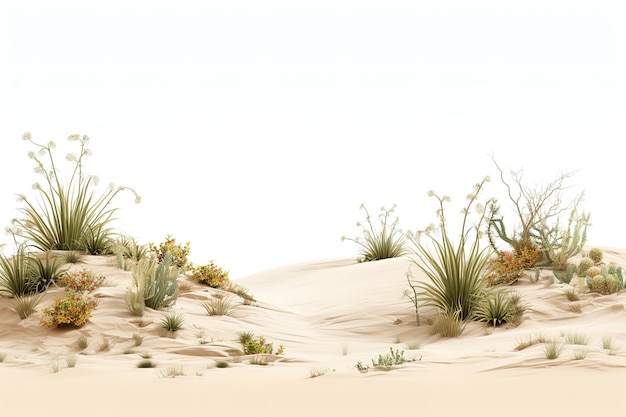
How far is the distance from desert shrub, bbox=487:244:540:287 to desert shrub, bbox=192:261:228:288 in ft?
16.3

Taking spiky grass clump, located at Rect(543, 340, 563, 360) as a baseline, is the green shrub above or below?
above

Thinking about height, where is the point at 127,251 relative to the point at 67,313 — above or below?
above

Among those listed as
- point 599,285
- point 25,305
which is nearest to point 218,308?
point 25,305

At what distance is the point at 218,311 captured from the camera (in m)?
11.2

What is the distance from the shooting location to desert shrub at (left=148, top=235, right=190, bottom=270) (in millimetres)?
13430

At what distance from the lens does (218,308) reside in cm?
1126

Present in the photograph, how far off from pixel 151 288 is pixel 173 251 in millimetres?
2827

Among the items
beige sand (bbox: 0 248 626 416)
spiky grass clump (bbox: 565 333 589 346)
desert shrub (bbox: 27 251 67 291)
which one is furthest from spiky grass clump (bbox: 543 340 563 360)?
desert shrub (bbox: 27 251 67 291)

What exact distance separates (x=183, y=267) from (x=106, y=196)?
198cm

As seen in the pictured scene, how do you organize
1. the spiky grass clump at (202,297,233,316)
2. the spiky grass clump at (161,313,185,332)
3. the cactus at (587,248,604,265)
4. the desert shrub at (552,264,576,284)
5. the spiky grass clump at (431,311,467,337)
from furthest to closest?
the cactus at (587,248,604,265), the desert shrub at (552,264,576,284), the spiky grass clump at (202,297,233,316), the spiky grass clump at (431,311,467,337), the spiky grass clump at (161,313,185,332)

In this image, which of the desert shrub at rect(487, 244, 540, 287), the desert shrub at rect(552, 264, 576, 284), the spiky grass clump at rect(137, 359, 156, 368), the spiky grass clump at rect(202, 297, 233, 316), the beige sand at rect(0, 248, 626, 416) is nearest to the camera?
the beige sand at rect(0, 248, 626, 416)

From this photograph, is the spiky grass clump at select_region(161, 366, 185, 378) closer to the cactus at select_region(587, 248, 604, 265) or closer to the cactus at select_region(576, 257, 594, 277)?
the cactus at select_region(576, 257, 594, 277)

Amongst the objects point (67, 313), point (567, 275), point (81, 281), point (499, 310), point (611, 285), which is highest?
point (81, 281)

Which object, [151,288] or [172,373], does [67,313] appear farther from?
[172,373]
